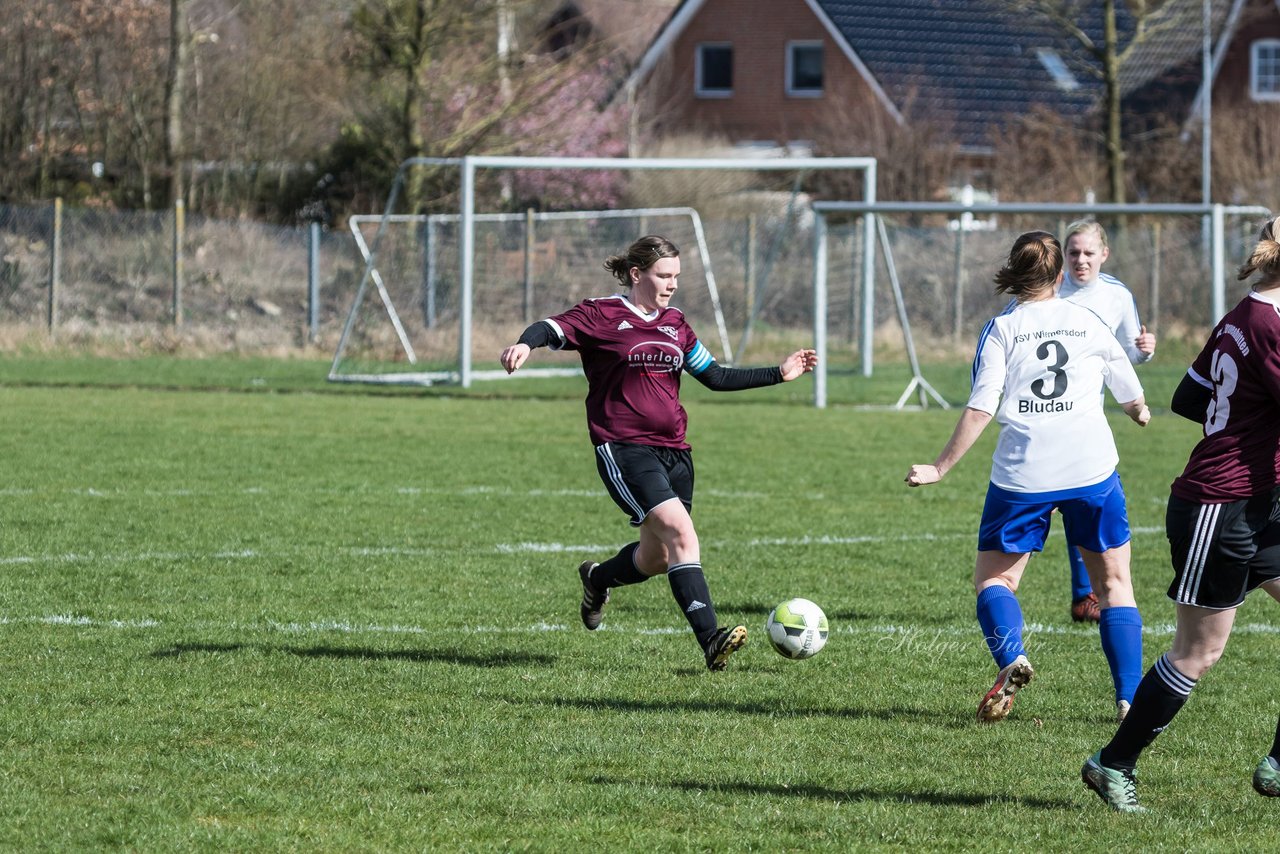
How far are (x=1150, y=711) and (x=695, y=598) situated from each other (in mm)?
2193

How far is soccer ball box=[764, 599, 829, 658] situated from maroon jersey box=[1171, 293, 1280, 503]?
1989 mm

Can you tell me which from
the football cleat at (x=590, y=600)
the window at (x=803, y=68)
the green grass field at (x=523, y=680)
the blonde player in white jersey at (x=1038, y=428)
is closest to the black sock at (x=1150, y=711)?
the green grass field at (x=523, y=680)

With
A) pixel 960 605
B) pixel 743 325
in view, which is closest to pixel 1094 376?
pixel 960 605

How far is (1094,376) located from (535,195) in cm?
2988

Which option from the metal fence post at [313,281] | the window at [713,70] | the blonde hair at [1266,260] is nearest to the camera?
the blonde hair at [1266,260]

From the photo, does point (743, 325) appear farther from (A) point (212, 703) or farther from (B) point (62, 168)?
(A) point (212, 703)

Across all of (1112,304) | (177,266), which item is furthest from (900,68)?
(1112,304)

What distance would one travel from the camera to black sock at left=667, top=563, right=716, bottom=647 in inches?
252

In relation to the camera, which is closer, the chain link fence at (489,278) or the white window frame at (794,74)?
the chain link fence at (489,278)

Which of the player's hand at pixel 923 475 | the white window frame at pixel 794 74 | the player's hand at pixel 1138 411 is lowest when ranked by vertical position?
the player's hand at pixel 923 475

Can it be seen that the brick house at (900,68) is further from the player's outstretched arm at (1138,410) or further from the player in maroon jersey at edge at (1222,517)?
the player in maroon jersey at edge at (1222,517)

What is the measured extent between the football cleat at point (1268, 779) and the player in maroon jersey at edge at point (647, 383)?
2.37m

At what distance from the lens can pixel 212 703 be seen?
19.3ft

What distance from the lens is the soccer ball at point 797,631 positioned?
21.1 feet
